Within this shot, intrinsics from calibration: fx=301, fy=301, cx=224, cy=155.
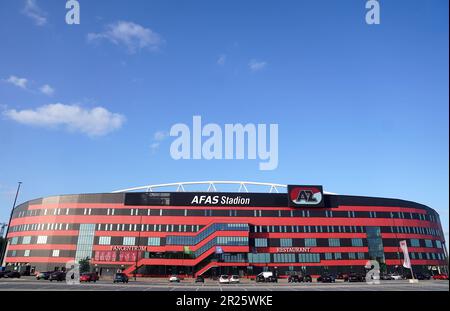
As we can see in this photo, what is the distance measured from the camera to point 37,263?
79688mm

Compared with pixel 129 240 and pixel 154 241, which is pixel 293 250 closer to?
pixel 154 241

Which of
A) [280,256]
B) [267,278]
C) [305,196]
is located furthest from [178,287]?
[305,196]

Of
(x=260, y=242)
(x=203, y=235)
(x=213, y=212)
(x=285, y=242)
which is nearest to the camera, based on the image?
(x=203, y=235)

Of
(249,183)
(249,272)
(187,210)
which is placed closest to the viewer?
(249,272)

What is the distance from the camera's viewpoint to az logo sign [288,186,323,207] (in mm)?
83562

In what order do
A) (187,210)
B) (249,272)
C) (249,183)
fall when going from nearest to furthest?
1. (249,272)
2. (187,210)
3. (249,183)

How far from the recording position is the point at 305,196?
84.4 m

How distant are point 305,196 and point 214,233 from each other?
27.7 m

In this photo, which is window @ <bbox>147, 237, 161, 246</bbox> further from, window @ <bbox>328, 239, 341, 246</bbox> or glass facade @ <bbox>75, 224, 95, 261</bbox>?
window @ <bbox>328, 239, 341, 246</bbox>

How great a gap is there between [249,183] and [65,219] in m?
52.3

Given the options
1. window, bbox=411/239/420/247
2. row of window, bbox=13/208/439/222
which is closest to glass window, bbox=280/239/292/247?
row of window, bbox=13/208/439/222

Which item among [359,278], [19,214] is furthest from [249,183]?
[19,214]

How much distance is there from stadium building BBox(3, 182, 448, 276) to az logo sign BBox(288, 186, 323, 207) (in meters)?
0.28

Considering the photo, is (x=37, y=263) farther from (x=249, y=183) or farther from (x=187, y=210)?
(x=249, y=183)
